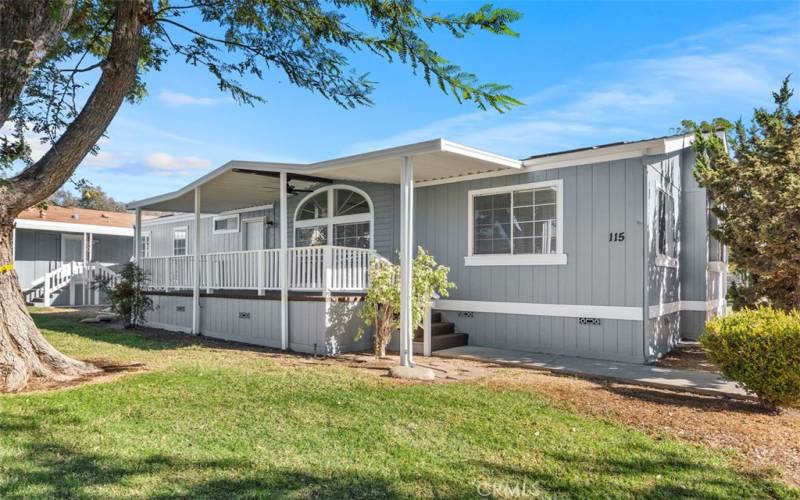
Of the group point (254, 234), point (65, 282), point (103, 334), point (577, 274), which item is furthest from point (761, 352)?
point (65, 282)

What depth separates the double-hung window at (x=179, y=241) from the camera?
693 inches

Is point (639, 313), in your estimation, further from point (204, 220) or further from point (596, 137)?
point (596, 137)

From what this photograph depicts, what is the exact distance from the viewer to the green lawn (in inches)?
131

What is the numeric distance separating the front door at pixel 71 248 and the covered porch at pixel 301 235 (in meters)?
7.78

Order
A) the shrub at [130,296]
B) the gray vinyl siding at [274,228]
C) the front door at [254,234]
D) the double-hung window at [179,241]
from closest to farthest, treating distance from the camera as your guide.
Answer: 1. the gray vinyl siding at [274,228]
2. the shrub at [130,296]
3. the front door at [254,234]
4. the double-hung window at [179,241]

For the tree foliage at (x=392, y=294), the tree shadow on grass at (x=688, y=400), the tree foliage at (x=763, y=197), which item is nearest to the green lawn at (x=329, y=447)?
the tree shadow on grass at (x=688, y=400)

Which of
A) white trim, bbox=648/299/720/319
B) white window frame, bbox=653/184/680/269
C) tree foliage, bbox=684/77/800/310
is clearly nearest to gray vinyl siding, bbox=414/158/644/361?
white window frame, bbox=653/184/680/269

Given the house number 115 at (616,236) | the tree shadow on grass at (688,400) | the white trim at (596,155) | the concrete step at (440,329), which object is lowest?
the tree shadow on grass at (688,400)

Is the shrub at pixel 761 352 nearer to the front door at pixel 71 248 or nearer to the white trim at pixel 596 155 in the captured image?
the white trim at pixel 596 155

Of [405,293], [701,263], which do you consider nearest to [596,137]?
[701,263]

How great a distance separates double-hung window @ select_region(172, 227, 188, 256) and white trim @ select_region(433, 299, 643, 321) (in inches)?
434

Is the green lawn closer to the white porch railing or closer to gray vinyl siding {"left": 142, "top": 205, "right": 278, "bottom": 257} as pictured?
the white porch railing

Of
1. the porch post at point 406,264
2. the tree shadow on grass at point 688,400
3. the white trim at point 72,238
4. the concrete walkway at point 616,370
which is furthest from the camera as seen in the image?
the white trim at point 72,238

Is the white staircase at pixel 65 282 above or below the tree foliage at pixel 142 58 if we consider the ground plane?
below
